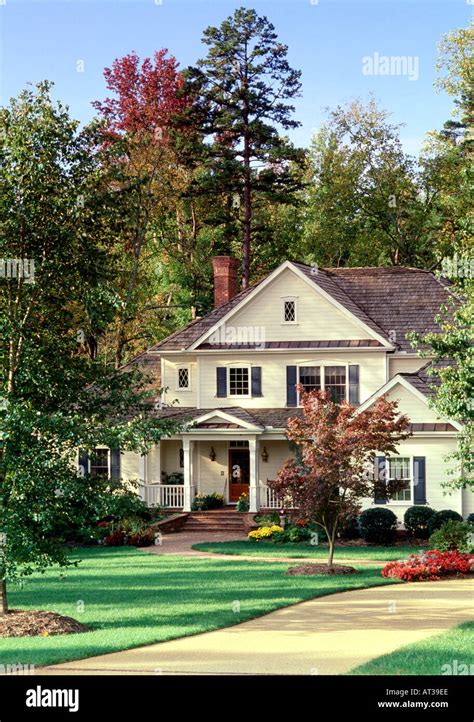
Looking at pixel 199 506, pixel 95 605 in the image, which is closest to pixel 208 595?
pixel 95 605

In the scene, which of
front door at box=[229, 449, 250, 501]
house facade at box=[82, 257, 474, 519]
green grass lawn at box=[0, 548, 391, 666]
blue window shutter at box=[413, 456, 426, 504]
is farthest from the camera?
front door at box=[229, 449, 250, 501]

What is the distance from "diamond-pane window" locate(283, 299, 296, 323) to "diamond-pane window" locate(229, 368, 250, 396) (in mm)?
2430

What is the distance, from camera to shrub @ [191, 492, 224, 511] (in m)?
38.2

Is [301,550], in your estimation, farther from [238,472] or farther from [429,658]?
[429,658]

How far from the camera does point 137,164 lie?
152 ft

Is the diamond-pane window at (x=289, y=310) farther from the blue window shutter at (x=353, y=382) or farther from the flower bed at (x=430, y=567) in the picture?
the flower bed at (x=430, y=567)

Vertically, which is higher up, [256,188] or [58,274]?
[256,188]

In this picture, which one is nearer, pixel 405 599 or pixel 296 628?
pixel 296 628

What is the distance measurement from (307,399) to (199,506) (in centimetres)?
1303

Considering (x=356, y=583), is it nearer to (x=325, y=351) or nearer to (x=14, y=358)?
(x=14, y=358)

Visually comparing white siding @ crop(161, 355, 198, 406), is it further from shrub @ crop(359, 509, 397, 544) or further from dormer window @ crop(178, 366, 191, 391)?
shrub @ crop(359, 509, 397, 544)

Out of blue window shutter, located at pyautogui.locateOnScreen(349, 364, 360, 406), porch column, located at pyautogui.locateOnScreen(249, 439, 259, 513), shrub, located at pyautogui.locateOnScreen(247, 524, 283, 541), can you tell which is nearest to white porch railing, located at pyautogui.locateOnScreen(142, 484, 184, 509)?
porch column, located at pyautogui.locateOnScreen(249, 439, 259, 513)

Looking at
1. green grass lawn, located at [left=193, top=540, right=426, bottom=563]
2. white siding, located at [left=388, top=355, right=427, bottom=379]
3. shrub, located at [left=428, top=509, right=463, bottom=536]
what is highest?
white siding, located at [left=388, top=355, right=427, bottom=379]

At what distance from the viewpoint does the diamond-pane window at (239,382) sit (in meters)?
40.3
